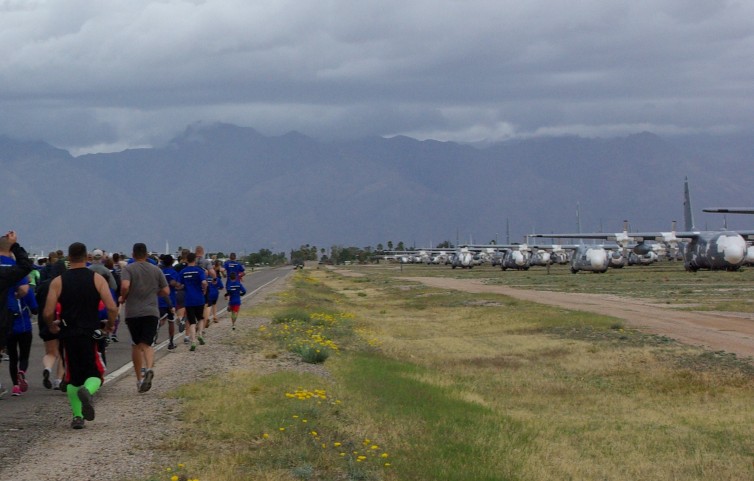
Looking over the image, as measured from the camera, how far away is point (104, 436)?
9969mm

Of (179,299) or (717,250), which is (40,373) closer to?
(179,299)

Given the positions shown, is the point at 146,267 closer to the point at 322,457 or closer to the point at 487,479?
the point at 322,457

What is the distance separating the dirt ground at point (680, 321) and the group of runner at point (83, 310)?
37.8ft

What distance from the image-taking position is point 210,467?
8516 millimetres

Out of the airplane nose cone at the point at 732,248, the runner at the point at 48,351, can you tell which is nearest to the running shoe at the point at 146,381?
the runner at the point at 48,351

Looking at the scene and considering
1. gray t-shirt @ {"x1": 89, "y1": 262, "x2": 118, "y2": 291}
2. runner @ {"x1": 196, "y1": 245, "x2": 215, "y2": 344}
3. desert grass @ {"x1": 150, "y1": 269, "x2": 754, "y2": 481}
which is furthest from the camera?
runner @ {"x1": 196, "y1": 245, "x2": 215, "y2": 344}

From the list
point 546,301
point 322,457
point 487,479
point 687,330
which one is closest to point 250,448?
point 322,457

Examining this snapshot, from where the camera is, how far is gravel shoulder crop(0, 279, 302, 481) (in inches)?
331

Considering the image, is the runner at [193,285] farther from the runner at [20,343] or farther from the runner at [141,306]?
the runner at [141,306]

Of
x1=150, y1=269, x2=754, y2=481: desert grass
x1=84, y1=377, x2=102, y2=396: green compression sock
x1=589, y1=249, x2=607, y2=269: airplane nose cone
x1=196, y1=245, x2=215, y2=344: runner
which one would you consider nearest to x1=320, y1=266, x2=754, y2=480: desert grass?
x1=150, y1=269, x2=754, y2=481: desert grass

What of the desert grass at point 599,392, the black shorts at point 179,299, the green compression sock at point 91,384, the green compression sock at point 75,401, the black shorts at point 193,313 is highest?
the black shorts at point 179,299

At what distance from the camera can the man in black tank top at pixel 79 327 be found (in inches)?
402

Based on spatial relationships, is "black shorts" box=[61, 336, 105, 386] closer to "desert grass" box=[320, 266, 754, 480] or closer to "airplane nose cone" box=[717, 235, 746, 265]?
"desert grass" box=[320, 266, 754, 480]

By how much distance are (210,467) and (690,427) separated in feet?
24.0
